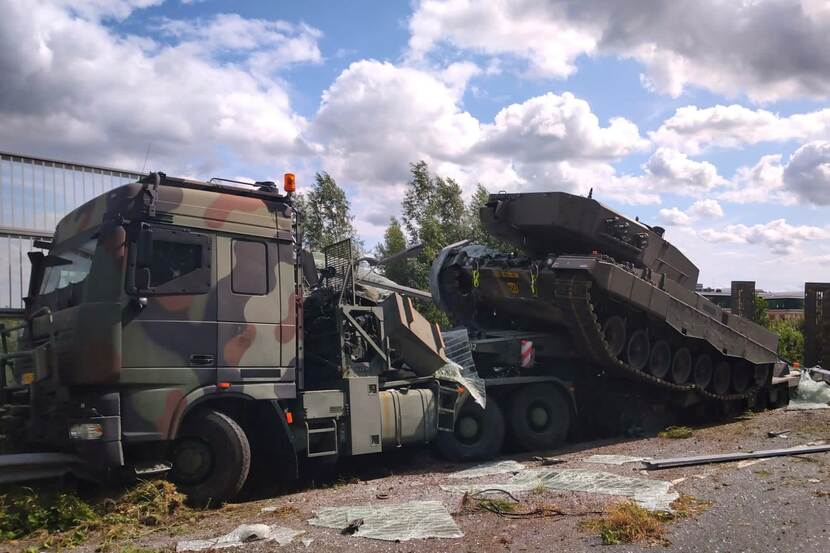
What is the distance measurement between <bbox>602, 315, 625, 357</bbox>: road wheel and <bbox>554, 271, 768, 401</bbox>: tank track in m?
0.15

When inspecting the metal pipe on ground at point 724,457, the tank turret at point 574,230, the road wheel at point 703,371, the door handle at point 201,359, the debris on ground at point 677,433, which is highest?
the tank turret at point 574,230

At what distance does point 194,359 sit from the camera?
24.1 ft

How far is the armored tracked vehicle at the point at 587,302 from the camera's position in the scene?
1117cm

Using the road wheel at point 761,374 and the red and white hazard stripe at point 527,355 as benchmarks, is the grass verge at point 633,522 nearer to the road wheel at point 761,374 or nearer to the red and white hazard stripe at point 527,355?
the red and white hazard stripe at point 527,355

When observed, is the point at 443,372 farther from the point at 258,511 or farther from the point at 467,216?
the point at 467,216

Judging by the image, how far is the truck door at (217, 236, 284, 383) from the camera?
24.9ft

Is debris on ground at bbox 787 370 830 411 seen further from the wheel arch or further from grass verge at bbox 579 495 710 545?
the wheel arch

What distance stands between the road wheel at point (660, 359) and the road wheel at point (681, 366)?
0.22 metres

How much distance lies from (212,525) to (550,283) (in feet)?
20.4

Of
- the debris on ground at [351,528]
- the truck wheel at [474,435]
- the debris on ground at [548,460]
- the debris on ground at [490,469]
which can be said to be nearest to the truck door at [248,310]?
the debris on ground at [351,528]

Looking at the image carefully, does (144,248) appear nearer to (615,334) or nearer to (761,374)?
(615,334)

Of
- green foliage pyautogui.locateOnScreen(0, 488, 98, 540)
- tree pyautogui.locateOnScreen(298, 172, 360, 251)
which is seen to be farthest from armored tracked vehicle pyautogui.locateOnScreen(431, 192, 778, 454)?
tree pyautogui.locateOnScreen(298, 172, 360, 251)

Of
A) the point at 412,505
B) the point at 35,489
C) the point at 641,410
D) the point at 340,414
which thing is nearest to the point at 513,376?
the point at 641,410

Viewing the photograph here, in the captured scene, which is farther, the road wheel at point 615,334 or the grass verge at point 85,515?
the road wheel at point 615,334
